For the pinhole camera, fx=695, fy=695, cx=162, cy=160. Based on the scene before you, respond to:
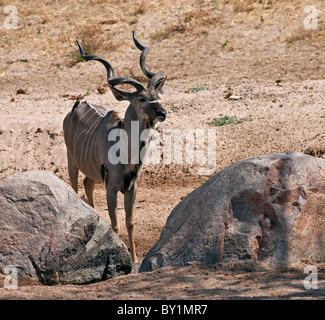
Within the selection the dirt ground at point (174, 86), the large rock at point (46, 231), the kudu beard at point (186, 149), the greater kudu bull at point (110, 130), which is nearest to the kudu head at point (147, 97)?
the greater kudu bull at point (110, 130)

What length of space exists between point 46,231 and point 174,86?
5.87 metres

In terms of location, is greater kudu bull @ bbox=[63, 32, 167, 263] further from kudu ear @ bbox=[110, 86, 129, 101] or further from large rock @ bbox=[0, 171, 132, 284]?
large rock @ bbox=[0, 171, 132, 284]

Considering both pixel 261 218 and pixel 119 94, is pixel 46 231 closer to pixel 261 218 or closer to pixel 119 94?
pixel 261 218

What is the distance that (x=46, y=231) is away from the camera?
470cm

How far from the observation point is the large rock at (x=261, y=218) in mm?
4508

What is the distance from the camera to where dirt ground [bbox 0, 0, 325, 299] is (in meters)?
4.50

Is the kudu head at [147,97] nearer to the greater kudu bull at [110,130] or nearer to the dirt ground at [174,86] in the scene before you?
the greater kudu bull at [110,130]

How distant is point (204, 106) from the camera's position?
9.45 metres

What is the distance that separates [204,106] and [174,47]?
268cm

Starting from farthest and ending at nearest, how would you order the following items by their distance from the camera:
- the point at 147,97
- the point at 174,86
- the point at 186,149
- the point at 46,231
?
the point at 174,86, the point at 186,149, the point at 147,97, the point at 46,231

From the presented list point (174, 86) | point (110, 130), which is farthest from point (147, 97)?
point (174, 86)

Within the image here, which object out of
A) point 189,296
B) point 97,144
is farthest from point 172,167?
point 189,296

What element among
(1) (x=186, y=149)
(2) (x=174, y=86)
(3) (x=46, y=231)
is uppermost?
(2) (x=174, y=86)

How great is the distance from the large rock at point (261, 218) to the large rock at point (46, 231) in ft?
1.63
